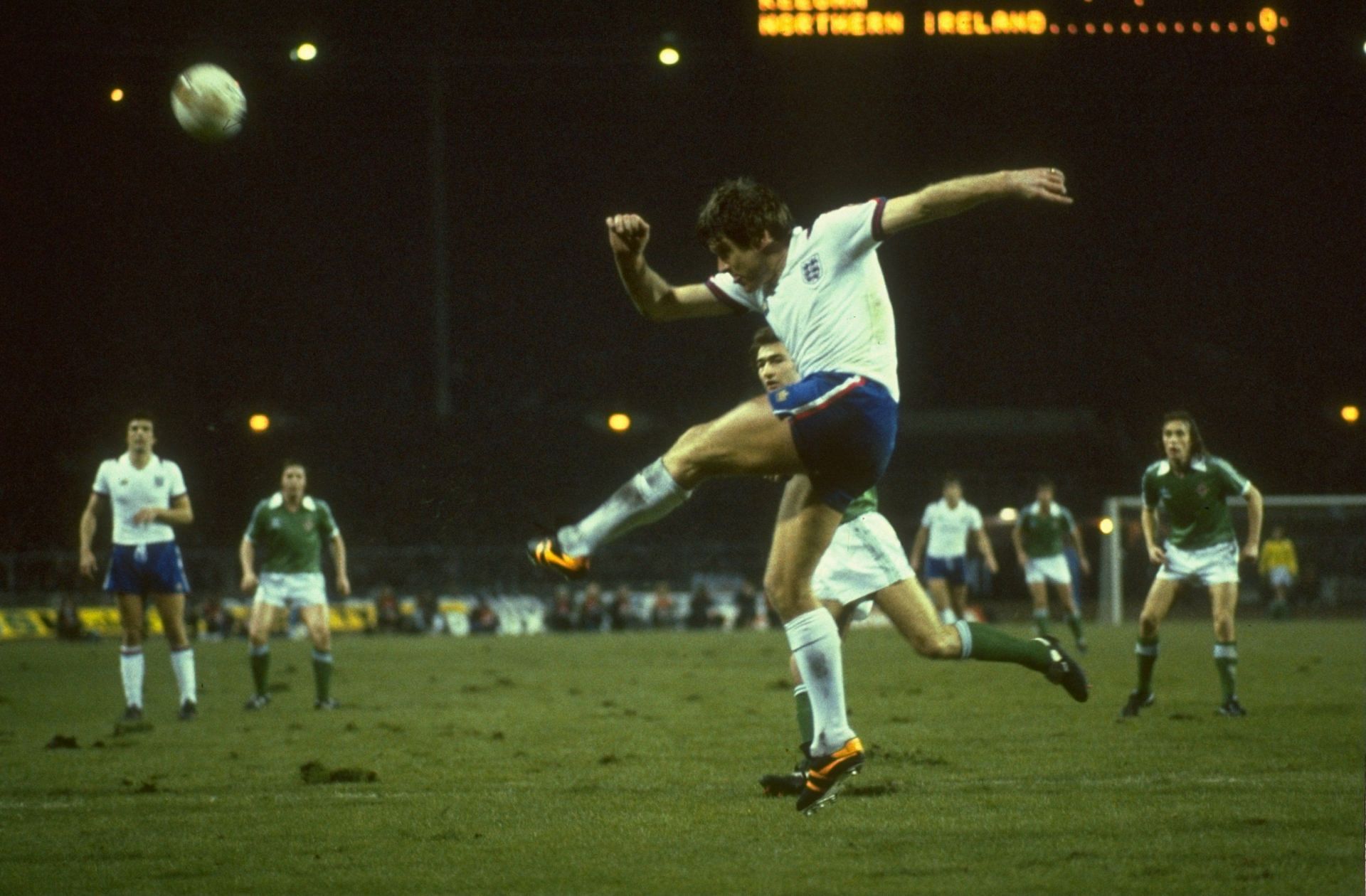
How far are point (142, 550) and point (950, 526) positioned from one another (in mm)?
12533

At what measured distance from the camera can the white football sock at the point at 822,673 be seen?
21.0ft

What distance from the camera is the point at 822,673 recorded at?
649 cm

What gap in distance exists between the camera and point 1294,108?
3475cm

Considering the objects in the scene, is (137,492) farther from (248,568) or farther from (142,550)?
(248,568)

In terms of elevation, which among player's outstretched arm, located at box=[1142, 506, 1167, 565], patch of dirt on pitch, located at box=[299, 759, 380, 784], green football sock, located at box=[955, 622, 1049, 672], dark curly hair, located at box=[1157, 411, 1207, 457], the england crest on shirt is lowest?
patch of dirt on pitch, located at box=[299, 759, 380, 784]

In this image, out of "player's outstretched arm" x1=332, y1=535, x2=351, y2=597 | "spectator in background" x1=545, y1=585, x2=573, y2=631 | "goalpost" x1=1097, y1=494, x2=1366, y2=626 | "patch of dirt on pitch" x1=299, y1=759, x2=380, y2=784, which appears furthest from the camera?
"goalpost" x1=1097, y1=494, x2=1366, y2=626

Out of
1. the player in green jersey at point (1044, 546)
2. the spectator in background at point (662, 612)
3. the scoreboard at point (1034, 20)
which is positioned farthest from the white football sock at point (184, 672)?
the spectator in background at point (662, 612)

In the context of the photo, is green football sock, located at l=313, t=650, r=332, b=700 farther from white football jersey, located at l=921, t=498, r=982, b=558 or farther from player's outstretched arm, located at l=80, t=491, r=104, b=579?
white football jersey, located at l=921, t=498, r=982, b=558

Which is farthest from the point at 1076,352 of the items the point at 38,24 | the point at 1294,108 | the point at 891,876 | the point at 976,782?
the point at 891,876

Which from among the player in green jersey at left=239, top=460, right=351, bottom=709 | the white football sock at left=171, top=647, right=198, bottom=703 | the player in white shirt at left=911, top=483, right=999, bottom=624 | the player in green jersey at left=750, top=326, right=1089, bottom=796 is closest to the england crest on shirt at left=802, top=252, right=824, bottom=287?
the player in green jersey at left=750, top=326, right=1089, bottom=796

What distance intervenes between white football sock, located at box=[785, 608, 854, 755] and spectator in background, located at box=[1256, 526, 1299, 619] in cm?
2847

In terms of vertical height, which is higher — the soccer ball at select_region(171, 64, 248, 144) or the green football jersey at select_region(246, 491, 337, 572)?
the soccer ball at select_region(171, 64, 248, 144)

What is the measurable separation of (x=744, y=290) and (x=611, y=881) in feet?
7.75

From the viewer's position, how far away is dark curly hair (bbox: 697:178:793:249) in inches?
242
